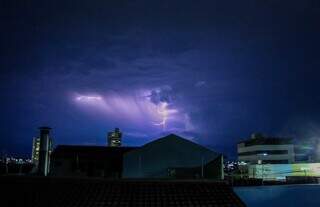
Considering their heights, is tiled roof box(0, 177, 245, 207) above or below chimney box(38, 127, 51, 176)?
below

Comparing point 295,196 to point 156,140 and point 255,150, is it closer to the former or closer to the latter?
point 156,140

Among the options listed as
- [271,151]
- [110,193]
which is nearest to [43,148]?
[110,193]

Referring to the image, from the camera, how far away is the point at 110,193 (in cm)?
2014

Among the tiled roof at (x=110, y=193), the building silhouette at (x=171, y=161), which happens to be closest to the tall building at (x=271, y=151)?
the building silhouette at (x=171, y=161)

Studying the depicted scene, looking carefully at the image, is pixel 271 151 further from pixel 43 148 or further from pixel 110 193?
pixel 110 193

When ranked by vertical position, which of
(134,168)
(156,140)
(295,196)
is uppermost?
(156,140)

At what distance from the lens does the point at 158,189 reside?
21.1m

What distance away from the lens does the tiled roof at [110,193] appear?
19625 mm

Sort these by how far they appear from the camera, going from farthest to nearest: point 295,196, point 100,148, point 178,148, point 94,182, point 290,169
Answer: point 290,169
point 100,148
point 295,196
point 178,148
point 94,182

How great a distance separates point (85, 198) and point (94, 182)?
1547 millimetres

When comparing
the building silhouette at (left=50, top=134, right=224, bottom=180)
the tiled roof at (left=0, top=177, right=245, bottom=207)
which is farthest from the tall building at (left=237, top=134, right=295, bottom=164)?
the tiled roof at (left=0, top=177, right=245, bottom=207)

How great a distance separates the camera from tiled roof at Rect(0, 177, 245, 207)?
64.4ft

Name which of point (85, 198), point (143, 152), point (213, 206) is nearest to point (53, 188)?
point (85, 198)

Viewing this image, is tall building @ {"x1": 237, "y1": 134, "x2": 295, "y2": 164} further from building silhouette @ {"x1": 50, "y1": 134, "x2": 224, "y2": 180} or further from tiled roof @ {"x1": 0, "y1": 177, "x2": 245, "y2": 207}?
tiled roof @ {"x1": 0, "y1": 177, "x2": 245, "y2": 207}
